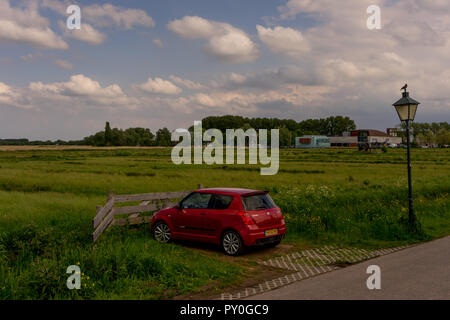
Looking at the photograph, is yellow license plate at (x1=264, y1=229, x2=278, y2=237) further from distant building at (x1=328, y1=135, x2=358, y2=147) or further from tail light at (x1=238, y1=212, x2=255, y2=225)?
distant building at (x1=328, y1=135, x2=358, y2=147)

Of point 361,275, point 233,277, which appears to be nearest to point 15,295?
point 233,277

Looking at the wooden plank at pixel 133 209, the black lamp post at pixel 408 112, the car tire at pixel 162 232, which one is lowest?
the car tire at pixel 162 232

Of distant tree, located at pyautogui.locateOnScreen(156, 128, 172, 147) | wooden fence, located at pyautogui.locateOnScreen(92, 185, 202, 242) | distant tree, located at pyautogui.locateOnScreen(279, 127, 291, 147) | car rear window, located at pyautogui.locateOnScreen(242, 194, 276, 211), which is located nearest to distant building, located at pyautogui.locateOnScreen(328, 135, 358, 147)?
distant tree, located at pyautogui.locateOnScreen(279, 127, 291, 147)

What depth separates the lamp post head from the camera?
44.2 feet

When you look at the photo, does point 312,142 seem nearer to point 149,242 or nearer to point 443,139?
point 443,139

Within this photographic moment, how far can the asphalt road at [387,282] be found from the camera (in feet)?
22.8

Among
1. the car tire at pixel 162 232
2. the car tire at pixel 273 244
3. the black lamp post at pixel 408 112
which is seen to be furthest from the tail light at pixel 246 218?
the black lamp post at pixel 408 112

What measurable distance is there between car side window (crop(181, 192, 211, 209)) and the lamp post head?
25.0 feet

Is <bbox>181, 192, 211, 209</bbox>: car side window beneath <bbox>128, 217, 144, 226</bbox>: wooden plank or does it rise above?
above

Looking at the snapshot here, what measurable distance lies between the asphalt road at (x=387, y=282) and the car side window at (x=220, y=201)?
124 inches

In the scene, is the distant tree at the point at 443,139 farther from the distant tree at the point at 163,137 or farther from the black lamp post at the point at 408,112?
the black lamp post at the point at 408,112

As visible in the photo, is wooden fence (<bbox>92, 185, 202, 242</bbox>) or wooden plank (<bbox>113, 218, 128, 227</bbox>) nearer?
wooden fence (<bbox>92, 185, 202, 242</bbox>)
